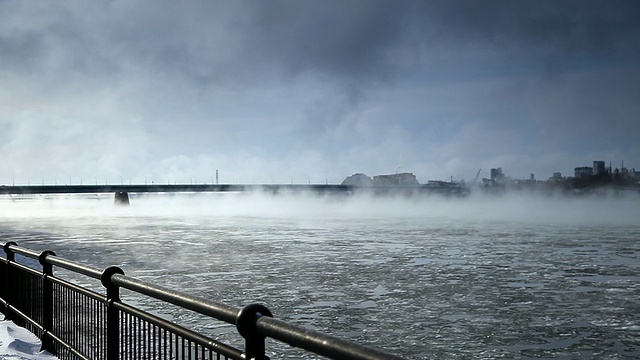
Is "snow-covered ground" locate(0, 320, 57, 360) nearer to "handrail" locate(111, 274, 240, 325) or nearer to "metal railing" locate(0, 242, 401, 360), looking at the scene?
"metal railing" locate(0, 242, 401, 360)

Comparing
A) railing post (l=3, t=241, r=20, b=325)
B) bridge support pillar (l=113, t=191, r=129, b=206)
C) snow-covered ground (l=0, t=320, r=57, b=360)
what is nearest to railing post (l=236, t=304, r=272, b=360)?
snow-covered ground (l=0, t=320, r=57, b=360)

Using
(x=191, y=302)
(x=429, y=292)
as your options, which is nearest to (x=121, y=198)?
(x=429, y=292)

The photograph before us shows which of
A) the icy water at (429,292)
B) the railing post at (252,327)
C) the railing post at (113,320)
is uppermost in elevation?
the railing post at (252,327)

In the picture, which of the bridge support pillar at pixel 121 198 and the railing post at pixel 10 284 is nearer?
the railing post at pixel 10 284

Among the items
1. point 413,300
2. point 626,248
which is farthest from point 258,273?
point 626,248

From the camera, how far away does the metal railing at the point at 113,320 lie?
10.5ft

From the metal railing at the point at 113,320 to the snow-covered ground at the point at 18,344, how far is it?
13 cm

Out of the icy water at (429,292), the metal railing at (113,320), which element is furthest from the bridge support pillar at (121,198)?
the metal railing at (113,320)

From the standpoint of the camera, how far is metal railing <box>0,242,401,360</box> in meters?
3.21

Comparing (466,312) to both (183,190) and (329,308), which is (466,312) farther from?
(183,190)

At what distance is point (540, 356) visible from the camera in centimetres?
973

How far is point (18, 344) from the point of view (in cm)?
810

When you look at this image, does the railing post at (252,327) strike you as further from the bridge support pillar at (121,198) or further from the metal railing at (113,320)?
the bridge support pillar at (121,198)

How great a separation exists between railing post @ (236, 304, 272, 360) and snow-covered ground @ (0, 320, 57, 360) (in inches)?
197
